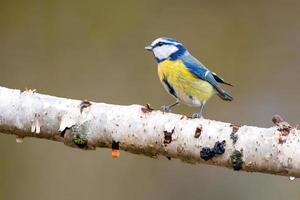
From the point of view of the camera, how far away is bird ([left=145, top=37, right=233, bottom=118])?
1.50 m

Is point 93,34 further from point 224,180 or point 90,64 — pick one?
point 224,180

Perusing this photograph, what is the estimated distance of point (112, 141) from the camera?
139 cm

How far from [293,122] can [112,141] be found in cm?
131

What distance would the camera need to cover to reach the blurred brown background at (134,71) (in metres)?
2.60

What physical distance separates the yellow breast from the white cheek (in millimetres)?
26

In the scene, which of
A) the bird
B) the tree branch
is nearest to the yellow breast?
the bird

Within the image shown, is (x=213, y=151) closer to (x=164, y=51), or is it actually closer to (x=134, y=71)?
(x=164, y=51)

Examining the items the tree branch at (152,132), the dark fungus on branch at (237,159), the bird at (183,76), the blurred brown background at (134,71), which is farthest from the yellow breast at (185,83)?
the blurred brown background at (134,71)

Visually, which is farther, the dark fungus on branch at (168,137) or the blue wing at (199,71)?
the blue wing at (199,71)

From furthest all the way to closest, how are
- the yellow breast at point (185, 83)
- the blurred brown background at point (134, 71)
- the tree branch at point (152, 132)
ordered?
the blurred brown background at point (134, 71) → the yellow breast at point (185, 83) → the tree branch at point (152, 132)

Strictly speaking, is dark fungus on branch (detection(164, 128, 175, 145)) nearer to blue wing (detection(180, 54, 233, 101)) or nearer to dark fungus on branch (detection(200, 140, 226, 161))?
dark fungus on branch (detection(200, 140, 226, 161))

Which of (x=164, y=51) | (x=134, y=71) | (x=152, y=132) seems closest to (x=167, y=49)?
(x=164, y=51)

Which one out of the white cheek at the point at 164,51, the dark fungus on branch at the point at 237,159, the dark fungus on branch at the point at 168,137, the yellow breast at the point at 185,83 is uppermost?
the white cheek at the point at 164,51

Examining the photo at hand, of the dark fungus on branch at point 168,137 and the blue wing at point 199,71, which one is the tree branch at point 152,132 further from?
the blue wing at point 199,71
